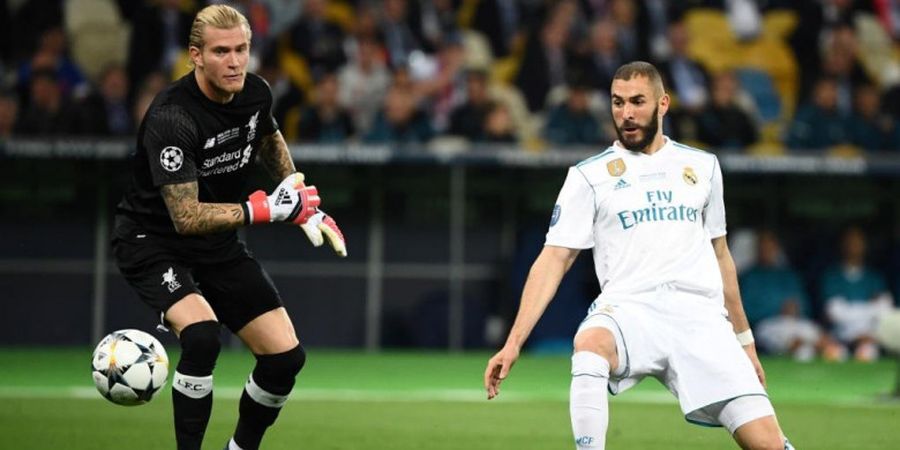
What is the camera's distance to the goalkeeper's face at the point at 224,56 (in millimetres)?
7590

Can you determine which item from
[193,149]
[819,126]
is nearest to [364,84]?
[819,126]

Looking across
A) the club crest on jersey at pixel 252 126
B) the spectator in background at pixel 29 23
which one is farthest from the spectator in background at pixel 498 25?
the club crest on jersey at pixel 252 126

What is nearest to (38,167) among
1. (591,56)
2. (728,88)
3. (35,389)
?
(35,389)

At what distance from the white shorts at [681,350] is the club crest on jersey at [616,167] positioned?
58 centimetres

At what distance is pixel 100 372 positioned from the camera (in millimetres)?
7883

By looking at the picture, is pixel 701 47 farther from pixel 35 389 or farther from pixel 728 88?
pixel 35 389

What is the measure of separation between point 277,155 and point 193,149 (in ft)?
2.51

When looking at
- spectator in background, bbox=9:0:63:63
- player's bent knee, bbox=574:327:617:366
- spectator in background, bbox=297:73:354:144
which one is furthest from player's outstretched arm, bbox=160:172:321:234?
spectator in background, bbox=9:0:63:63

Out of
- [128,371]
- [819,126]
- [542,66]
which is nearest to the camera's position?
[128,371]

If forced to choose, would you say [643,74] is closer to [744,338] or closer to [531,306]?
[531,306]

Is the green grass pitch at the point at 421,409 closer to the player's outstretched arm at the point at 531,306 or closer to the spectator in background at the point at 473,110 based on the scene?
the spectator in background at the point at 473,110

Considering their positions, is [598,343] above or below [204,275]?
above

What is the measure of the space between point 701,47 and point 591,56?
202cm

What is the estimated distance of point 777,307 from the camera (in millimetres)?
18250
